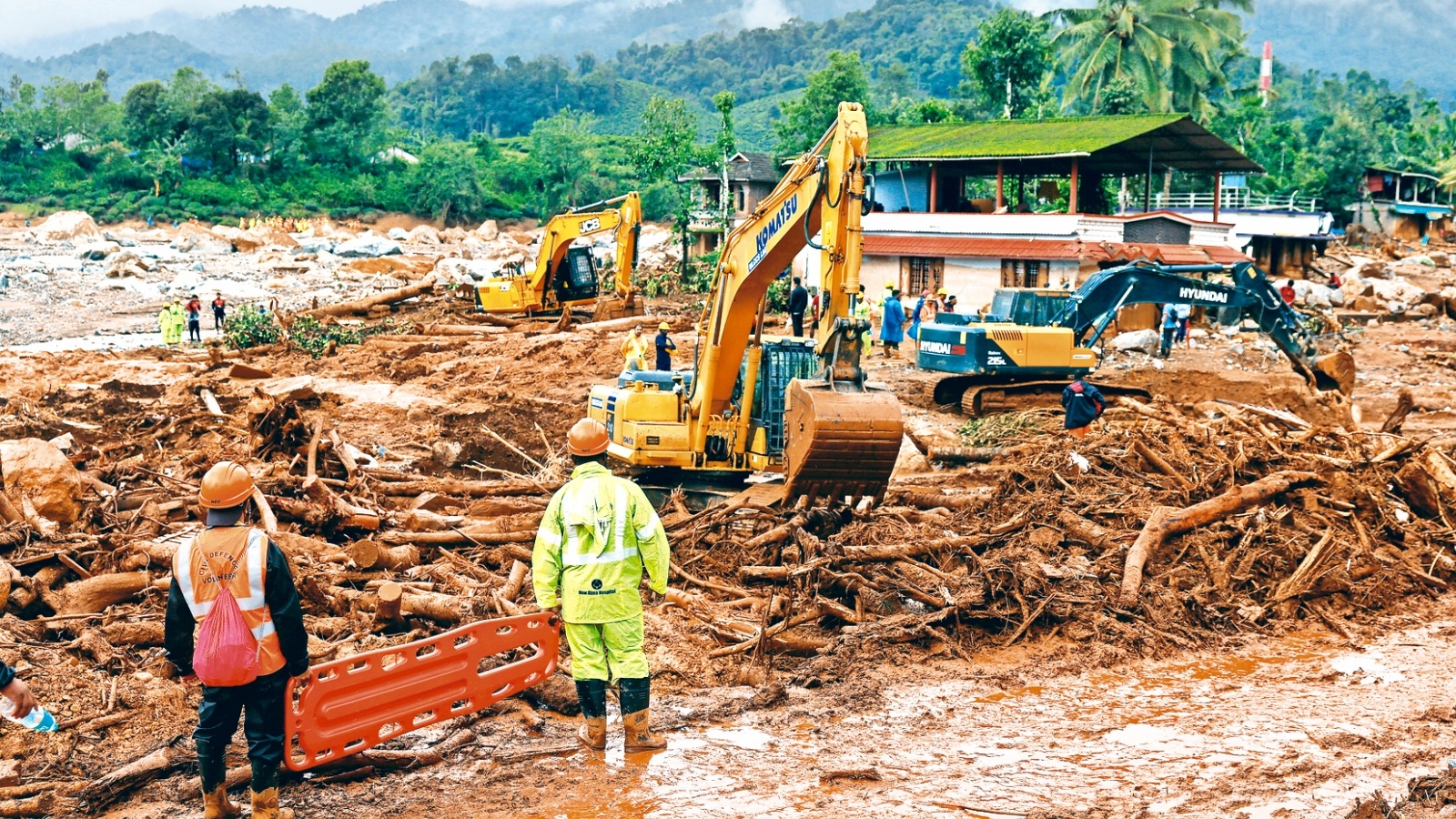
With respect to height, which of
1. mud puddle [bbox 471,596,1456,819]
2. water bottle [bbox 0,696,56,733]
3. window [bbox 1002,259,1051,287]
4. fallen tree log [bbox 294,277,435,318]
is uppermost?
window [bbox 1002,259,1051,287]

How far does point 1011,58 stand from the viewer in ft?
139

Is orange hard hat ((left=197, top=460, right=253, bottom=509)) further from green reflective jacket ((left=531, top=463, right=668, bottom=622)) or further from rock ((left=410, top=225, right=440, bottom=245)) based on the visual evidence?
rock ((left=410, top=225, right=440, bottom=245))

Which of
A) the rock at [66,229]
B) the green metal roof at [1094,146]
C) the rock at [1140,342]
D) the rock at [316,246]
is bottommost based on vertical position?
the rock at [1140,342]

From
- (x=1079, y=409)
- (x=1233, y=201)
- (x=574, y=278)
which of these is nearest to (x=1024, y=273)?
(x=574, y=278)

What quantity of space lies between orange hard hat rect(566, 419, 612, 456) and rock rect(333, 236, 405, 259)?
4052 centimetres

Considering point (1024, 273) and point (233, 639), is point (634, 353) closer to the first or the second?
point (233, 639)

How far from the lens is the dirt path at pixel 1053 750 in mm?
5477

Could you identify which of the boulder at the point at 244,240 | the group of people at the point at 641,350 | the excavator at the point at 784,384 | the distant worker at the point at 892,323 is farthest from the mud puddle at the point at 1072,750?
the boulder at the point at 244,240

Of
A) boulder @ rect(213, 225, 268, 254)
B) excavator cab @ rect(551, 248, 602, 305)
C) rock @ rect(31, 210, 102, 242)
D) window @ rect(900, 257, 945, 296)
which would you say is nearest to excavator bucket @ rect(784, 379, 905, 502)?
excavator cab @ rect(551, 248, 602, 305)

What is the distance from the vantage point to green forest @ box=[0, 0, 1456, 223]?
1715 inches

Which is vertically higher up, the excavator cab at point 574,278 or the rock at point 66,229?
the rock at point 66,229

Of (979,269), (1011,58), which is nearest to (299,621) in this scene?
(979,269)

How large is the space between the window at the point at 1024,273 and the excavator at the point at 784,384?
17.5m

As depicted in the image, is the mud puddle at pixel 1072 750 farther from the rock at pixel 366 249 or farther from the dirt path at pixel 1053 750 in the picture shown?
the rock at pixel 366 249
